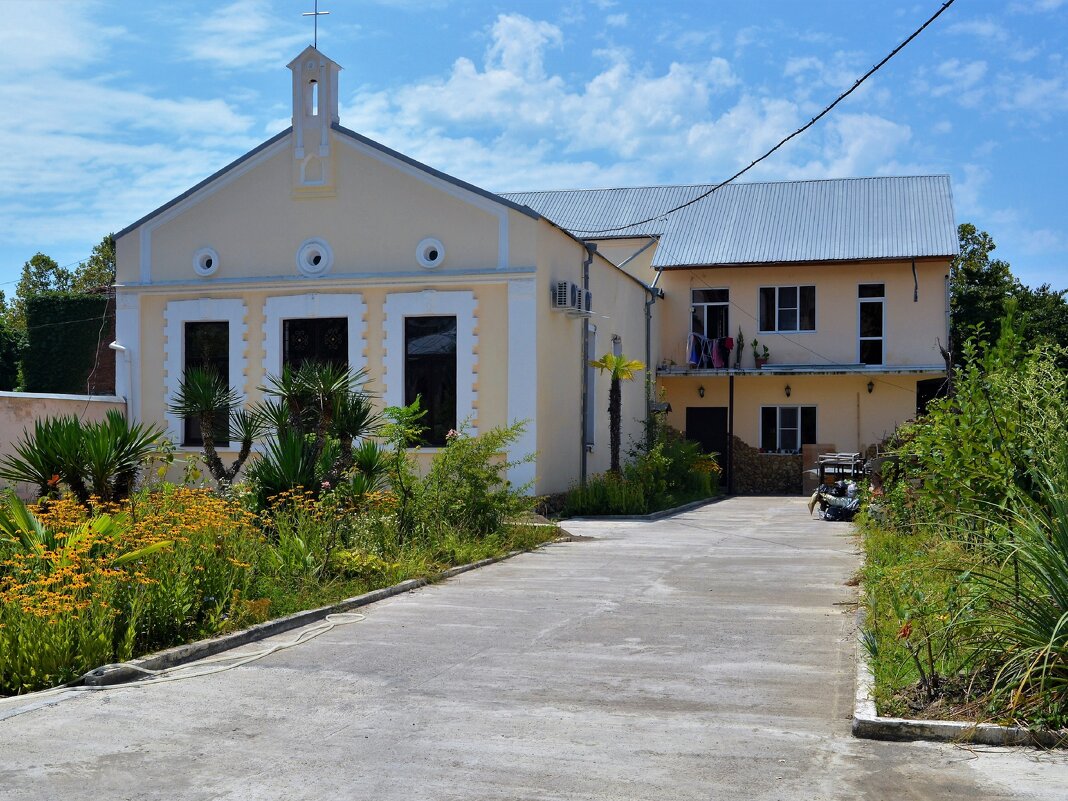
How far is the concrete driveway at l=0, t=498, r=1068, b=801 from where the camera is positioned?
5.50 metres

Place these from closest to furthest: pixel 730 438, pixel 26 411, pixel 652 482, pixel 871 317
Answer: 1. pixel 26 411
2. pixel 652 482
3. pixel 871 317
4. pixel 730 438

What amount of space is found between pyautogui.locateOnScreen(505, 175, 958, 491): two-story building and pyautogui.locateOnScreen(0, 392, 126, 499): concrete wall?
14567 millimetres

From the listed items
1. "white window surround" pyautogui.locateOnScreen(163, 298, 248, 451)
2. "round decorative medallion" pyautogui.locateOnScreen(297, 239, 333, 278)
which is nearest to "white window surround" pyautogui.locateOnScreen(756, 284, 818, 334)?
"round decorative medallion" pyautogui.locateOnScreen(297, 239, 333, 278)

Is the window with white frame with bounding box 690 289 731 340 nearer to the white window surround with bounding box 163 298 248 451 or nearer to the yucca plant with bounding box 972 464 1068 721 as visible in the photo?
the white window surround with bounding box 163 298 248 451

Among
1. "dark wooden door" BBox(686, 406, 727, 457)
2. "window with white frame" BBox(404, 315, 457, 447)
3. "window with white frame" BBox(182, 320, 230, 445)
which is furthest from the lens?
"dark wooden door" BBox(686, 406, 727, 457)

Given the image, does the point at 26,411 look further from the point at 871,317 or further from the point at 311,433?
the point at 871,317

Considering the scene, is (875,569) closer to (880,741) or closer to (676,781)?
(880,741)

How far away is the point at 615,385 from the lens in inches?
942

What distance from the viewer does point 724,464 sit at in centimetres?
3244

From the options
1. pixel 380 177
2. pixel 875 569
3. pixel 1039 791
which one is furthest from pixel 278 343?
pixel 1039 791

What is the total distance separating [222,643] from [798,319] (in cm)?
2533

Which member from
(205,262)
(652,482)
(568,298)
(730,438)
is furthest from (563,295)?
(730,438)

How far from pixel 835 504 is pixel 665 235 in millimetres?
13781

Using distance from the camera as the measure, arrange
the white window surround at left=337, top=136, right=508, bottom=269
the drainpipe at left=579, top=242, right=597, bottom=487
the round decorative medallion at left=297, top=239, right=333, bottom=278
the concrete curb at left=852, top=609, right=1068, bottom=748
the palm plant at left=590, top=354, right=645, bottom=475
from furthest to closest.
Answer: the palm plant at left=590, top=354, right=645, bottom=475, the drainpipe at left=579, top=242, right=597, bottom=487, the round decorative medallion at left=297, top=239, right=333, bottom=278, the white window surround at left=337, top=136, right=508, bottom=269, the concrete curb at left=852, top=609, right=1068, bottom=748
